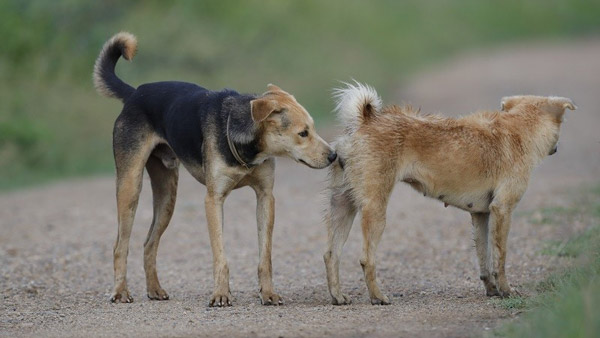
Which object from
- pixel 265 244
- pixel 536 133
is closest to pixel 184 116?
pixel 265 244

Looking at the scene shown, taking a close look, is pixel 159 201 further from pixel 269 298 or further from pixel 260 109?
pixel 260 109

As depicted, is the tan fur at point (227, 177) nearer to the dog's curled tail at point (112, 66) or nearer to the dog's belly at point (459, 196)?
the dog's curled tail at point (112, 66)

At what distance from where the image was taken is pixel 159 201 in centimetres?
942

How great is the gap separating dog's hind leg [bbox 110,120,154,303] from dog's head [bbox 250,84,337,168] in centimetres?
129

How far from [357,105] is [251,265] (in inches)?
123

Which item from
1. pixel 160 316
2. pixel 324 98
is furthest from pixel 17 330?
pixel 324 98

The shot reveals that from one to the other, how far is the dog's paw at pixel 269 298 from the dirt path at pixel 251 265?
0.08 metres

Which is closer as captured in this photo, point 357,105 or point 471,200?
point 357,105

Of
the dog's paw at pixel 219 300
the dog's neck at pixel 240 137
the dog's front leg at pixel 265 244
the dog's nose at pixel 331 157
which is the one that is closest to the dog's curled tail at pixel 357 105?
the dog's nose at pixel 331 157

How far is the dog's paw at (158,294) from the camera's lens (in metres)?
9.12

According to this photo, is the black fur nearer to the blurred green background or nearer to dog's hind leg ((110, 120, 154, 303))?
dog's hind leg ((110, 120, 154, 303))

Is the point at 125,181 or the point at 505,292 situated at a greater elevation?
the point at 125,181

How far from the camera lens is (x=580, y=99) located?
2788cm

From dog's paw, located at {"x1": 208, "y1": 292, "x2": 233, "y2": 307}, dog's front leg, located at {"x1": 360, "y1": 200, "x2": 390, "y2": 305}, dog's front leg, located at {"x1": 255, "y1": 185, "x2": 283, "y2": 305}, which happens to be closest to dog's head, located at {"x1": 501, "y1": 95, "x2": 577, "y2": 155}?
dog's front leg, located at {"x1": 360, "y1": 200, "x2": 390, "y2": 305}
